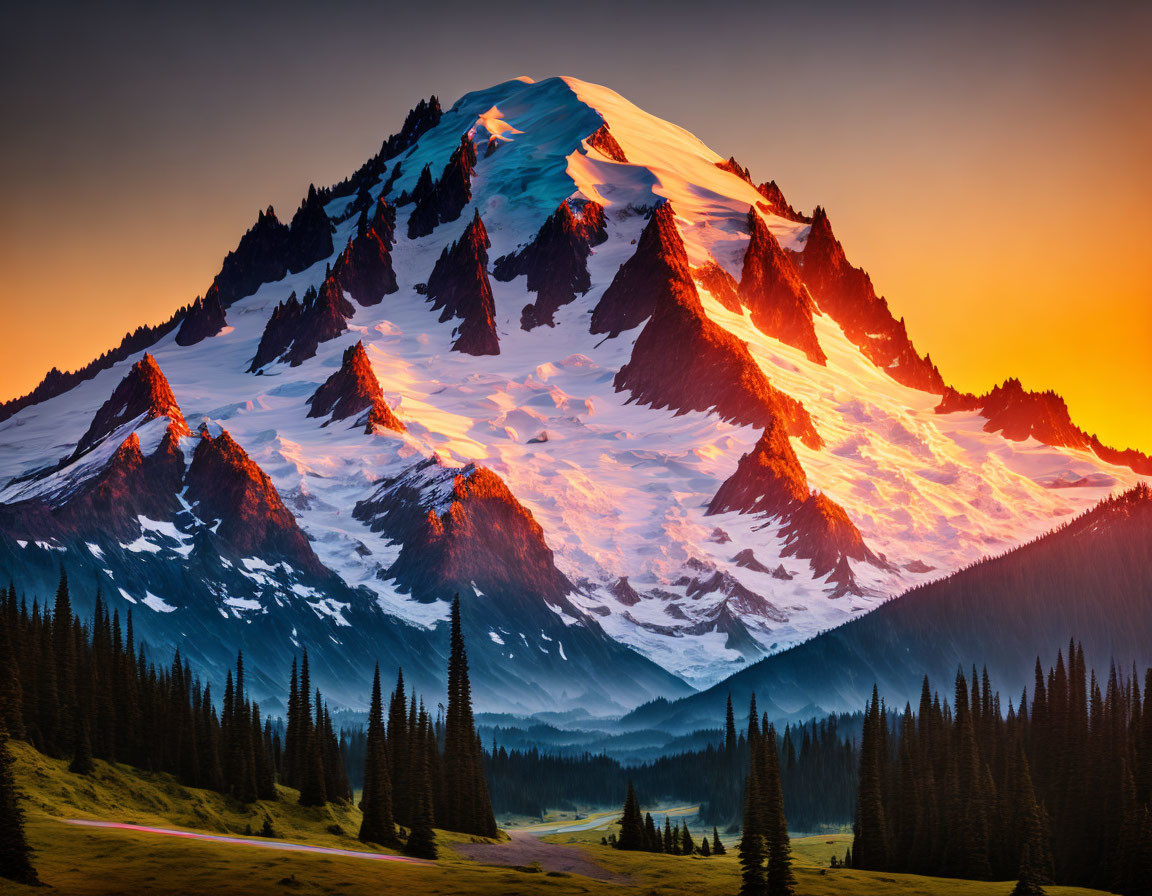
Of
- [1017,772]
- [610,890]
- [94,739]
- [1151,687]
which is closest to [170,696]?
[94,739]

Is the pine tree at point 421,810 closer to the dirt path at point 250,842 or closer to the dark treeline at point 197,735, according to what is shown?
the dark treeline at point 197,735

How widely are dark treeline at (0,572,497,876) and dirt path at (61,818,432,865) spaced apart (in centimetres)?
1050

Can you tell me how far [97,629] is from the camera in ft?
597

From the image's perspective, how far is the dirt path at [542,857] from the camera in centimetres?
14638

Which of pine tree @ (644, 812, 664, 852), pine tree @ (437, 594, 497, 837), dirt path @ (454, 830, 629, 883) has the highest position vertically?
pine tree @ (437, 594, 497, 837)

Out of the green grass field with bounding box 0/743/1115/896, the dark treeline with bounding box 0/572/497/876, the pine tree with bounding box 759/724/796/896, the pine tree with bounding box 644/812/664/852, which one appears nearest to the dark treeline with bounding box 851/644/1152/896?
the green grass field with bounding box 0/743/1115/896

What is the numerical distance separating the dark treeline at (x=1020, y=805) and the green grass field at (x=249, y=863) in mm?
18178

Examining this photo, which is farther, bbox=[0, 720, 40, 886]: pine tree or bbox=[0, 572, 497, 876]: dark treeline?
bbox=[0, 572, 497, 876]: dark treeline

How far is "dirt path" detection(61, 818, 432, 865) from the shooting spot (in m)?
119

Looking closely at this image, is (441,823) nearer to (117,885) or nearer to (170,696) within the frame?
(170,696)

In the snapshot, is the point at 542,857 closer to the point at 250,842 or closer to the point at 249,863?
the point at 250,842

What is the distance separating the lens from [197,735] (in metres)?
172

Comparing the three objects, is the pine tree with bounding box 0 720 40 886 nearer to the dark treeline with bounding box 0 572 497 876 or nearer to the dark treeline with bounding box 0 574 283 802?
the dark treeline with bounding box 0 572 497 876

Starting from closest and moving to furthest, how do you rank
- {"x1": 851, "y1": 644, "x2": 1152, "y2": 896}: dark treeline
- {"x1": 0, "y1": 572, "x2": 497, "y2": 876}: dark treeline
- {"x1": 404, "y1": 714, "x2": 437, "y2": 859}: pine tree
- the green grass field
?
the green grass field → {"x1": 404, "y1": 714, "x2": 437, "y2": 859}: pine tree → {"x1": 0, "y1": 572, "x2": 497, "y2": 876}: dark treeline → {"x1": 851, "y1": 644, "x2": 1152, "y2": 896}: dark treeline
